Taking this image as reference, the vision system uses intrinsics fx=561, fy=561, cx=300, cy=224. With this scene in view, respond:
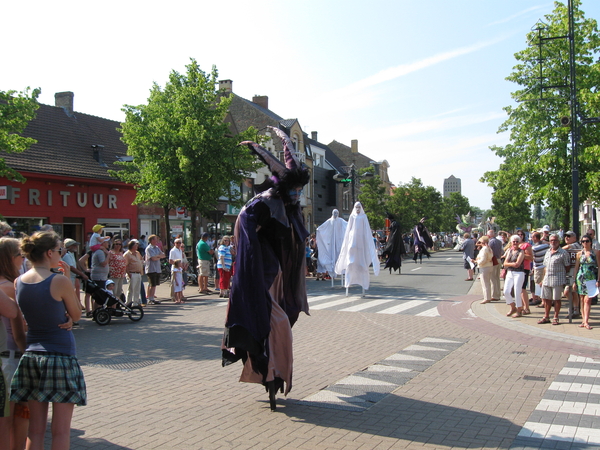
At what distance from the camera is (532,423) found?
5.06m

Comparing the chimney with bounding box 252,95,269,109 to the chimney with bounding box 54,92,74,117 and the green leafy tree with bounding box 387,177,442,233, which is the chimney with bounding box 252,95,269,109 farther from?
the chimney with bounding box 54,92,74,117

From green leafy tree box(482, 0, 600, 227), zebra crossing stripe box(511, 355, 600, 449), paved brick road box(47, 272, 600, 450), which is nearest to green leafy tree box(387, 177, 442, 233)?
green leafy tree box(482, 0, 600, 227)

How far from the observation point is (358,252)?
15.4 m

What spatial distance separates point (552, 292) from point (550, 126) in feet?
49.3

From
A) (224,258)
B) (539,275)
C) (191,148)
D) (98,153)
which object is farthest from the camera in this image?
(98,153)

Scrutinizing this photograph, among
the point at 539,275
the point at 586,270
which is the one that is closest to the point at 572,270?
the point at 586,270

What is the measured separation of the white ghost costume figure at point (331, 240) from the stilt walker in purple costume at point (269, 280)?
1304 centimetres

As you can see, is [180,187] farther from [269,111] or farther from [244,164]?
[269,111]

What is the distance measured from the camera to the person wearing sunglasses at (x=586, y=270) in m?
9.88

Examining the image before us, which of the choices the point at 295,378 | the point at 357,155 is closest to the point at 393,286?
the point at 295,378

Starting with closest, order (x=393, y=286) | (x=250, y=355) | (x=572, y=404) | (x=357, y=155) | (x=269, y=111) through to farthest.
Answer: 1. (x=250, y=355)
2. (x=572, y=404)
3. (x=393, y=286)
4. (x=269, y=111)
5. (x=357, y=155)

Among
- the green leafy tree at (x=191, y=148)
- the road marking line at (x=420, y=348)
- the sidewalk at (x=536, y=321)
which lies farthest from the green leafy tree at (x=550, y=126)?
the road marking line at (x=420, y=348)

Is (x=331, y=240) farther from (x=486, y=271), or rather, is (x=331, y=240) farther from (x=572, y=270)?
(x=572, y=270)

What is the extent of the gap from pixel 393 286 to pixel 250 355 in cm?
1406
